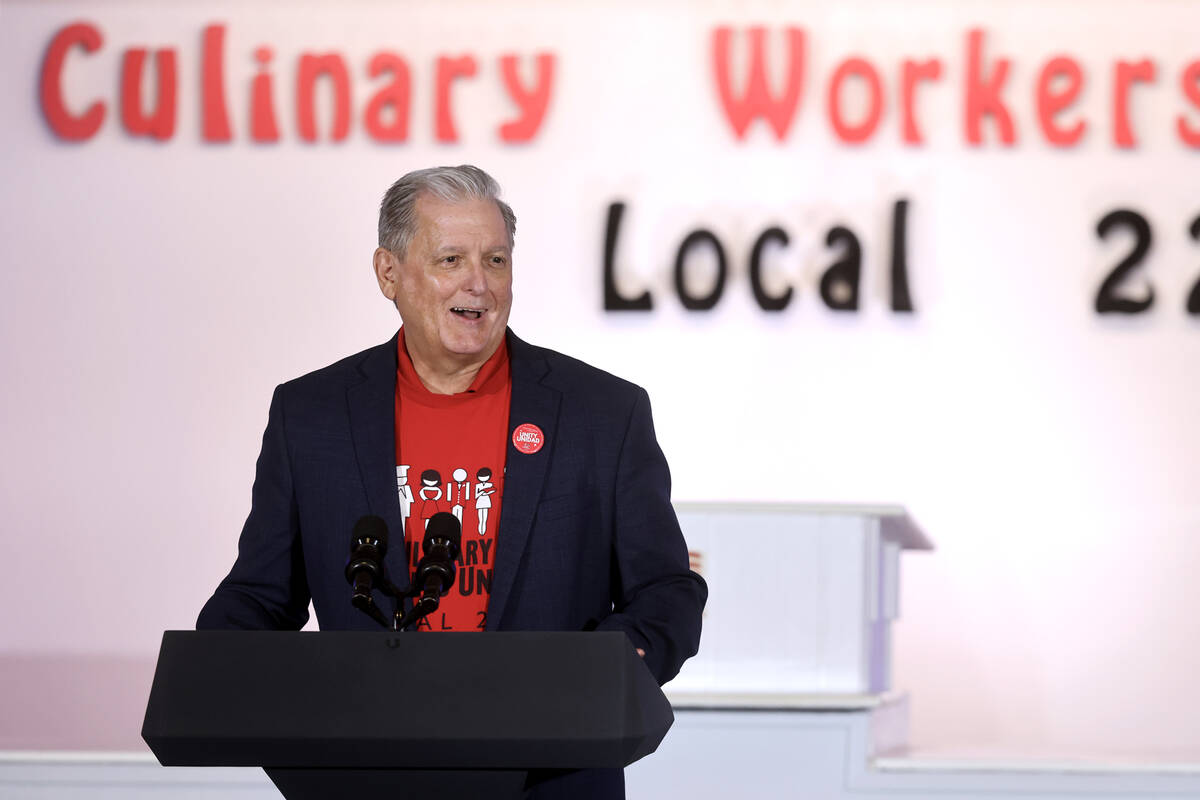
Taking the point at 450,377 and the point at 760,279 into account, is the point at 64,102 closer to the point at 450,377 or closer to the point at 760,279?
the point at 760,279

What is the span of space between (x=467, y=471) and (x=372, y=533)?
36 centimetres

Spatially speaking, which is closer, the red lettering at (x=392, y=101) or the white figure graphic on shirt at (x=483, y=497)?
the white figure graphic on shirt at (x=483, y=497)

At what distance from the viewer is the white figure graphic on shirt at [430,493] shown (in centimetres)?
175

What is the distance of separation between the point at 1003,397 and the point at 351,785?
12.9 ft

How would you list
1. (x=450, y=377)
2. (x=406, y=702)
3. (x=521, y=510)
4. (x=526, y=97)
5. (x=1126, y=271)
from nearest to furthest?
(x=406, y=702) → (x=521, y=510) → (x=450, y=377) → (x=1126, y=271) → (x=526, y=97)

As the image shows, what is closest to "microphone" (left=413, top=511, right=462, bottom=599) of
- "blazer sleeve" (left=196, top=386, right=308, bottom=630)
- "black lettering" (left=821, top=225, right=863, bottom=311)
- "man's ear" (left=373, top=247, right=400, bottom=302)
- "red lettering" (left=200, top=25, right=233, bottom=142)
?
"blazer sleeve" (left=196, top=386, right=308, bottom=630)

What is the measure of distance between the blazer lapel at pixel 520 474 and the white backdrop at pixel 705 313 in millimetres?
3130

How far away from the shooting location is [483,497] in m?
1.75

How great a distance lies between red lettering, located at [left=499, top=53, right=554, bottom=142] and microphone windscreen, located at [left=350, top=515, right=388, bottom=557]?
12.3 ft

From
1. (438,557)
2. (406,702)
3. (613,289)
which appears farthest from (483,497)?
(613,289)

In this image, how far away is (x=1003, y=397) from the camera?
16.3 feet

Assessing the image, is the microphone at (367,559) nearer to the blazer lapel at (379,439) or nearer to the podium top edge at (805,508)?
the blazer lapel at (379,439)

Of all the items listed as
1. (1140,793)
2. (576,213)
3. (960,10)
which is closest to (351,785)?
(1140,793)

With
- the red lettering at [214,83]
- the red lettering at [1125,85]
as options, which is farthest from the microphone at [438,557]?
the red lettering at [1125,85]
